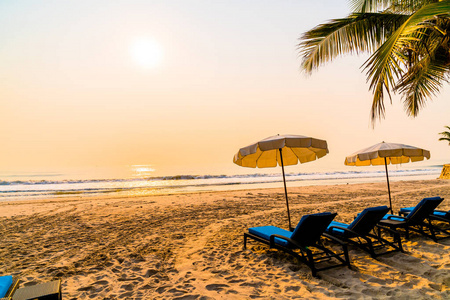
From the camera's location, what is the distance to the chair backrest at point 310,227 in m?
4.00

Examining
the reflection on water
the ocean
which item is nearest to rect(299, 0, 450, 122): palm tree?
the ocean

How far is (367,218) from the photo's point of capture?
15.1 feet

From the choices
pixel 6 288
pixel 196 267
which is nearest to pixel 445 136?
pixel 196 267

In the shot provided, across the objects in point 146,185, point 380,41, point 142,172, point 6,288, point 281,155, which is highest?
point 380,41

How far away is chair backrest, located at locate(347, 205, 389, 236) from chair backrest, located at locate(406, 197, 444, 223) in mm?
1327

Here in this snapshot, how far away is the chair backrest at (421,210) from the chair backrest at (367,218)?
4.35ft

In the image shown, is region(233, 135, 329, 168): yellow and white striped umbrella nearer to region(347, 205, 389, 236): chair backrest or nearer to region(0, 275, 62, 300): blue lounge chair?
region(347, 205, 389, 236): chair backrest

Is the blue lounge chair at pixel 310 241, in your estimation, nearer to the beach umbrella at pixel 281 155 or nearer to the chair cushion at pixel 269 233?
the chair cushion at pixel 269 233

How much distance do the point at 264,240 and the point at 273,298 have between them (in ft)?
5.14

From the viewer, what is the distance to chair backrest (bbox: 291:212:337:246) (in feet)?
13.1

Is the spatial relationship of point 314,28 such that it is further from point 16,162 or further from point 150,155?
point 150,155

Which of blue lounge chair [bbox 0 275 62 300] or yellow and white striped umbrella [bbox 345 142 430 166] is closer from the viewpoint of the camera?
blue lounge chair [bbox 0 275 62 300]

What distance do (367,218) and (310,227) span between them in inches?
53.1

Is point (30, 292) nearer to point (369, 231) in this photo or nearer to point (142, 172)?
point (369, 231)
